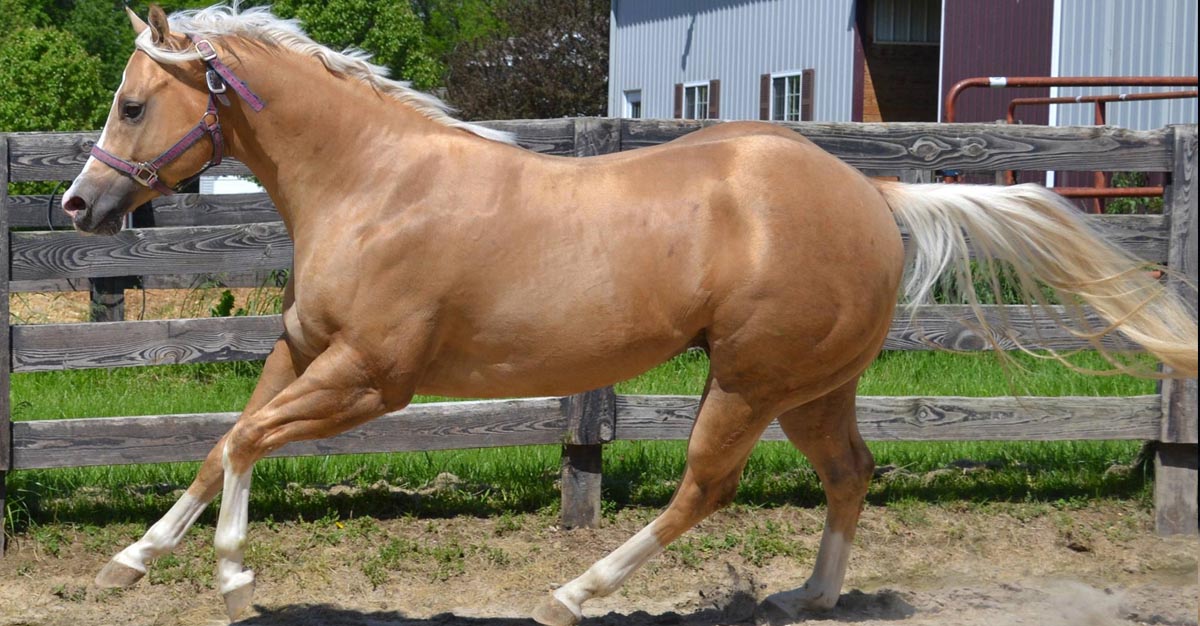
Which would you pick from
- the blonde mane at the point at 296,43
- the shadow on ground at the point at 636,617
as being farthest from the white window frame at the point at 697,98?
the blonde mane at the point at 296,43

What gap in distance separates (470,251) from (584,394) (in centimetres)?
186

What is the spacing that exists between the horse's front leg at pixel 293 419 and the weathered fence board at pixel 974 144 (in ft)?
7.31

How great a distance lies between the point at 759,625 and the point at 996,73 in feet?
41.2

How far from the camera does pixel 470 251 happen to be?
12.7ft

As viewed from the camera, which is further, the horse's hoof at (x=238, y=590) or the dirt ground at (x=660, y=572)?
the dirt ground at (x=660, y=572)

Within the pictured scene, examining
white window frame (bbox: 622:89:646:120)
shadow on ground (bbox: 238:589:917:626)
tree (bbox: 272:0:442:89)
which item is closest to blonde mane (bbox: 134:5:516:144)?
shadow on ground (bbox: 238:589:917:626)

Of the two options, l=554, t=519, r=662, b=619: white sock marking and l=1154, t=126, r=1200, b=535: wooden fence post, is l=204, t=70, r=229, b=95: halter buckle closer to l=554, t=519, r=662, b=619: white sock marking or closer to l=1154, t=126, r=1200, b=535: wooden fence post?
l=554, t=519, r=662, b=619: white sock marking

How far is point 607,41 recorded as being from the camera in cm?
3056

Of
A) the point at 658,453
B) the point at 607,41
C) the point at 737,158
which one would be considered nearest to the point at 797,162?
the point at 737,158

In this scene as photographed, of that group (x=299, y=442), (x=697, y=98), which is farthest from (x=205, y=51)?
(x=697, y=98)

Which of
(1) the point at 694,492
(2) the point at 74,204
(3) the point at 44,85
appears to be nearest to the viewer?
(2) the point at 74,204

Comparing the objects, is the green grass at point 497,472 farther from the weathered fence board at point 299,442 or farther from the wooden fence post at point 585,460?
the weathered fence board at point 299,442

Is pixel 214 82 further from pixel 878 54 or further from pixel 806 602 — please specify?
pixel 878 54

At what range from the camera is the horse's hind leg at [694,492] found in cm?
413
